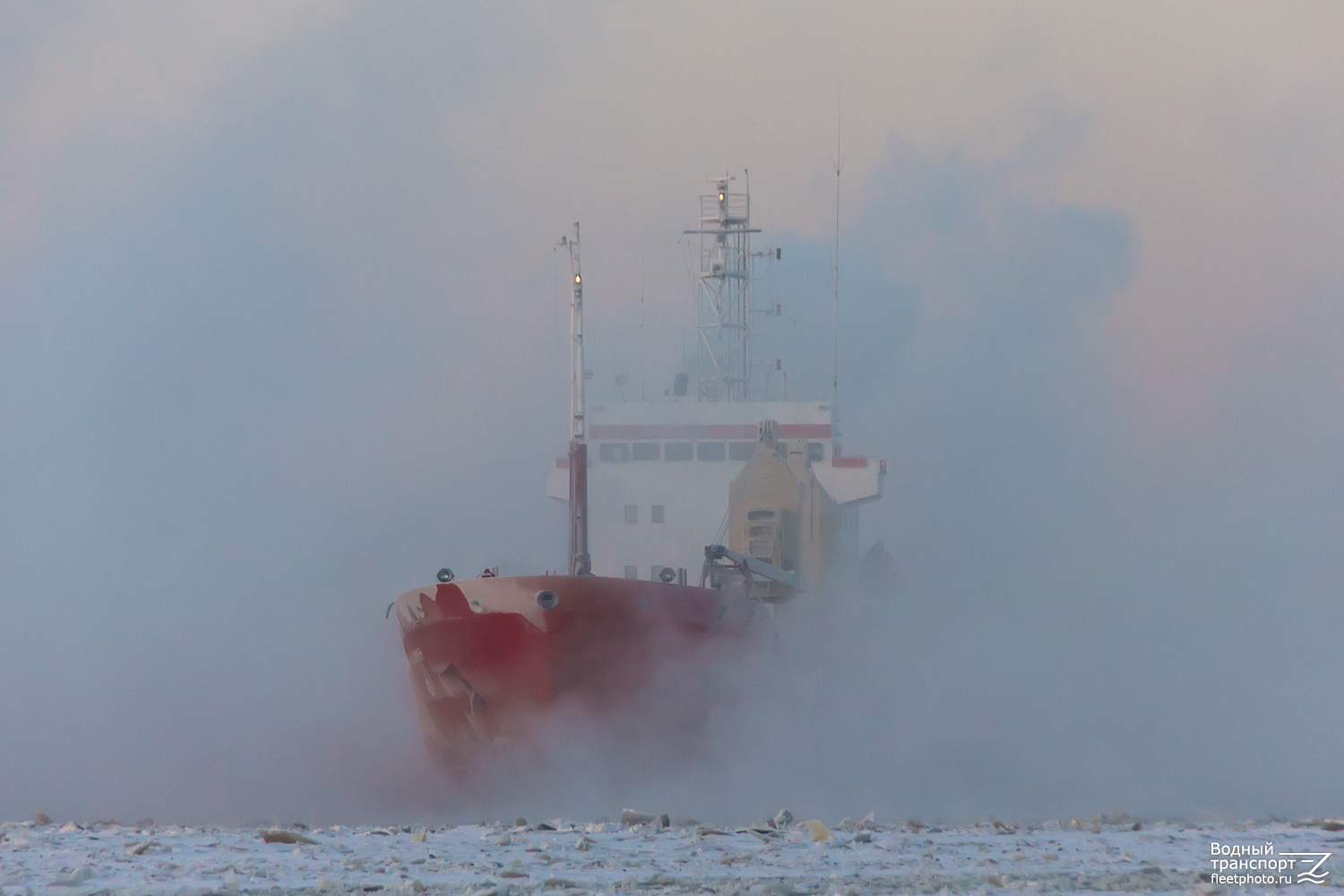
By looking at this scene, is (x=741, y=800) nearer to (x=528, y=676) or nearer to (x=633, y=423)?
(x=528, y=676)

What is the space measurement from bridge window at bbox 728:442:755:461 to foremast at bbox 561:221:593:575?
8.18 metres

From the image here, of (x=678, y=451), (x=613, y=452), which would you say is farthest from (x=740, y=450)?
(x=613, y=452)

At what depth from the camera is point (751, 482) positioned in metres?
31.4

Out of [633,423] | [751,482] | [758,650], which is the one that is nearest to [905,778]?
[758,650]

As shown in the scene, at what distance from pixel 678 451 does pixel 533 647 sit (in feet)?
38.0

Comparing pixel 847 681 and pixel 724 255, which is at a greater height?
pixel 724 255

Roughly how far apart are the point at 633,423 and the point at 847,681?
8072mm

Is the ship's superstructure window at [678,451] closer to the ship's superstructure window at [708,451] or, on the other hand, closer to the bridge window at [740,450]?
the ship's superstructure window at [708,451]

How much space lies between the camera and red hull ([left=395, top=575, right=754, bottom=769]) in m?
24.4

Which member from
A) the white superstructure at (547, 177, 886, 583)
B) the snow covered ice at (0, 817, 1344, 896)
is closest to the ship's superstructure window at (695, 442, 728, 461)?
the white superstructure at (547, 177, 886, 583)

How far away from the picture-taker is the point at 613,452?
3528 centimetres

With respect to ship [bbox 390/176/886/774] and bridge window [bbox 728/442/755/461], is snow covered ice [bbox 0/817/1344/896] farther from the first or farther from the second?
bridge window [bbox 728/442/755/461]

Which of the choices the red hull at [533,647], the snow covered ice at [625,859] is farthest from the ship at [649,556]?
the snow covered ice at [625,859]

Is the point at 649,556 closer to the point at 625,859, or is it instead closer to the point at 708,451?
the point at 708,451
